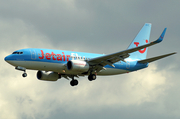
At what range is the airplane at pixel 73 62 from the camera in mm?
48625

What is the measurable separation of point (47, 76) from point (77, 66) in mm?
8095

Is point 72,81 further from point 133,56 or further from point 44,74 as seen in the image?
point 133,56

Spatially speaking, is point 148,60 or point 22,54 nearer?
point 22,54

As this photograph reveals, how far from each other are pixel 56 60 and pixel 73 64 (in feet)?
8.53

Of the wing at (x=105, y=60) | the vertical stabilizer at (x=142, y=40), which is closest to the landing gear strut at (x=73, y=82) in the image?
the wing at (x=105, y=60)

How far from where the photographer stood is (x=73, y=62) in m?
49.7

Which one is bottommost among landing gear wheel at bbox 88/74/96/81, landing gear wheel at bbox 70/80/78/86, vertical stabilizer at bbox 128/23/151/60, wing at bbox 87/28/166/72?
landing gear wheel at bbox 88/74/96/81

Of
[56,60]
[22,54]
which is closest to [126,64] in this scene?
[56,60]

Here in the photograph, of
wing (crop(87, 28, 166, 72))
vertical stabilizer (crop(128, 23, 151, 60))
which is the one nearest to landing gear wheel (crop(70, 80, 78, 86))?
wing (crop(87, 28, 166, 72))

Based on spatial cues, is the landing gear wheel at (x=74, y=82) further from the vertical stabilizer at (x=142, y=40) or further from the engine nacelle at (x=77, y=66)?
the vertical stabilizer at (x=142, y=40)

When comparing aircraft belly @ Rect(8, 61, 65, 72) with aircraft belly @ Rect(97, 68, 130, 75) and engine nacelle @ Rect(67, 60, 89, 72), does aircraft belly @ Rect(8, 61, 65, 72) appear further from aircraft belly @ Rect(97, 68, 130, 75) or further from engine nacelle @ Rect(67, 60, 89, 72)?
aircraft belly @ Rect(97, 68, 130, 75)

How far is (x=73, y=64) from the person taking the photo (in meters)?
49.5

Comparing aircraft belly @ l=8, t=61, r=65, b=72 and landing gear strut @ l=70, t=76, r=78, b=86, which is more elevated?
landing gear strut @ l=70, t=76, r=78, b=86

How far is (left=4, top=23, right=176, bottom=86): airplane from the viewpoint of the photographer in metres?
48.6
